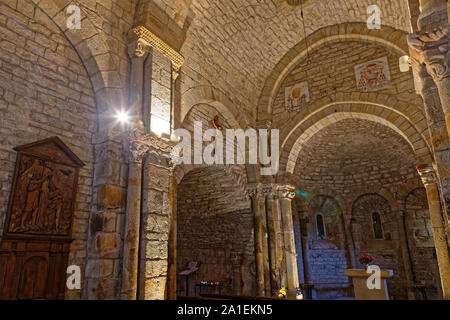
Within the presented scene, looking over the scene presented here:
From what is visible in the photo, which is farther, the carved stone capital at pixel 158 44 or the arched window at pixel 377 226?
the arched window at pixel 377 226

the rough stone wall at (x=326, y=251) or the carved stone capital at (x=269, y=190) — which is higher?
the carved stone capital at (x=269, y=190)

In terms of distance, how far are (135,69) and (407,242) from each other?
10.2 m

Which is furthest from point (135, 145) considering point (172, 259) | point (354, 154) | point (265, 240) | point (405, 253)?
point (405, 253)

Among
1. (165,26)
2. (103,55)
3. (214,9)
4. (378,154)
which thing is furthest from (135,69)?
(378,154)

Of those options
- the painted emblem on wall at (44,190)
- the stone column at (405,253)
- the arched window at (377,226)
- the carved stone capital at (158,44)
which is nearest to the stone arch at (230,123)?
the carved stone capital at (158,44)

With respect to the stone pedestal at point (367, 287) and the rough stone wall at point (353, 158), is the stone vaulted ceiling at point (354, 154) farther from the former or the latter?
the stone pedestal at point (367, 287)

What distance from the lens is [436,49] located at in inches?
126

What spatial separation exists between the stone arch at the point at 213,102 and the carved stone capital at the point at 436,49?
399 centimetres

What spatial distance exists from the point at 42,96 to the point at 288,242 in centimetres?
655

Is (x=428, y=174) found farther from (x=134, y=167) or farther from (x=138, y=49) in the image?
(x=138, y=49)

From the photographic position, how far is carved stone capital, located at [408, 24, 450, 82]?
3.13 meters

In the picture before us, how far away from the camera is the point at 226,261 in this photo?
8781 millimetres

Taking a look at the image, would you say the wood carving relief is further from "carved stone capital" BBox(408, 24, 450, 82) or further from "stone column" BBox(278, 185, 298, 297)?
"stone column" BBox(278, 185, 298, 297)

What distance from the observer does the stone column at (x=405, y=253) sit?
973 centimetres
